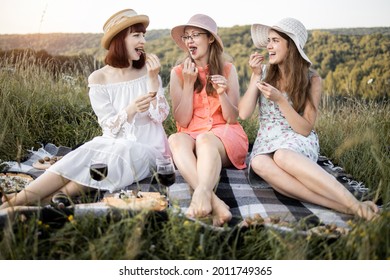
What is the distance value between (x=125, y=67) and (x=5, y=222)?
1.64 m

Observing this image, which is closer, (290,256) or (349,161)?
(290,256)

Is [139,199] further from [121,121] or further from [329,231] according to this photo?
[329,231]

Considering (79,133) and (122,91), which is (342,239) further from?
(79,133)

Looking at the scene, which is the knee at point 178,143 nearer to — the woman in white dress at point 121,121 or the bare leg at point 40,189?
the woman in white dress at point 121,121

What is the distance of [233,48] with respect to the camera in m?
10.1

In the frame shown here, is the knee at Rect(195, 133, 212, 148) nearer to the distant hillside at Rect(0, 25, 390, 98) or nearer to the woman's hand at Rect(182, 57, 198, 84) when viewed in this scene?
the woman's hand at Rect(182, 57, 198, 84)

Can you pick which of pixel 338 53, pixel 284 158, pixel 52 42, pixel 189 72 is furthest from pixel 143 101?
pixel 338 53

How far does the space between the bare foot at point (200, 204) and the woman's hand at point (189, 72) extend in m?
0.98

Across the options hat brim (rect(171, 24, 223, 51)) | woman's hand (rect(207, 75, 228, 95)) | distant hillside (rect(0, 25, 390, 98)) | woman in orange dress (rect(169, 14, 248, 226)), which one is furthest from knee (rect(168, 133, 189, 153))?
distant hillside (rect(0, 25, 390, 98))

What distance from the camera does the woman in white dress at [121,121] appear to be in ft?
10.2

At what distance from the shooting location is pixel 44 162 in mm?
3930

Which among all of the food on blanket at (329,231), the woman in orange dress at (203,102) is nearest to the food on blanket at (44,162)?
the woman in orange dress at (203,102)

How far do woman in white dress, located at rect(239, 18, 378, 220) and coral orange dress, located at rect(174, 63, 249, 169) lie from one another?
152mm

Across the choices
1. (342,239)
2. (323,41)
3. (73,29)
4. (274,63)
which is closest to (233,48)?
(323,41)
